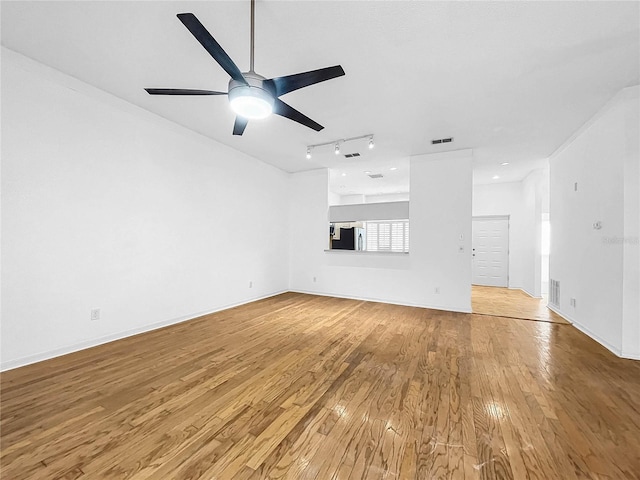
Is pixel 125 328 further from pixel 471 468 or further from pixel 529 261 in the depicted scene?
pixel 529 261

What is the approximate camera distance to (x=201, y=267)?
4.43m

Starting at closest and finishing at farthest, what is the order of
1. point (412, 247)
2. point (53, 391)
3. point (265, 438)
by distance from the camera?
point (265, 438) < point (53, 391) < point (412, 247)

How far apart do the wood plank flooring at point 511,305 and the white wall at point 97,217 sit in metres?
5.03

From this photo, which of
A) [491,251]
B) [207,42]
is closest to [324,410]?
[207,42]

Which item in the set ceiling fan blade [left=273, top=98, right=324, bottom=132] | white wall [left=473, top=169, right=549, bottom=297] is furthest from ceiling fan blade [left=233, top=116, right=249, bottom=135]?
white wall [left=473, top=169, right=549, bottom=297]

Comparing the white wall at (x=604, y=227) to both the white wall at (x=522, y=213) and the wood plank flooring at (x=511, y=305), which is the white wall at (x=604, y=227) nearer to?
the wood plank flooring at (x=511, y=305)

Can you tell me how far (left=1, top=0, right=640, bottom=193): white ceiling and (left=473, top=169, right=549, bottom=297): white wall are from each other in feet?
9.17

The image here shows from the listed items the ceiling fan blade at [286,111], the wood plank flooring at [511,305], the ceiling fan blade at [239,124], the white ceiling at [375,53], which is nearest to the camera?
the white ceiling at [375,53]

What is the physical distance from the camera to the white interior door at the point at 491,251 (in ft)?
24.6

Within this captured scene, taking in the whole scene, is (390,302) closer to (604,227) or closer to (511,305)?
(511,305)

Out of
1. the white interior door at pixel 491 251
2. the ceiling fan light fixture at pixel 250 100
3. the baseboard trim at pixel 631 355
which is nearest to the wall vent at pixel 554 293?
the baseboard trim at pixel 631 355

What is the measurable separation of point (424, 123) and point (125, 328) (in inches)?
198

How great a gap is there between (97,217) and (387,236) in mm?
5970

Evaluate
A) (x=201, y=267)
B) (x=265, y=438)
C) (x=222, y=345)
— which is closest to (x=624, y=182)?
(x=265, y=438)
